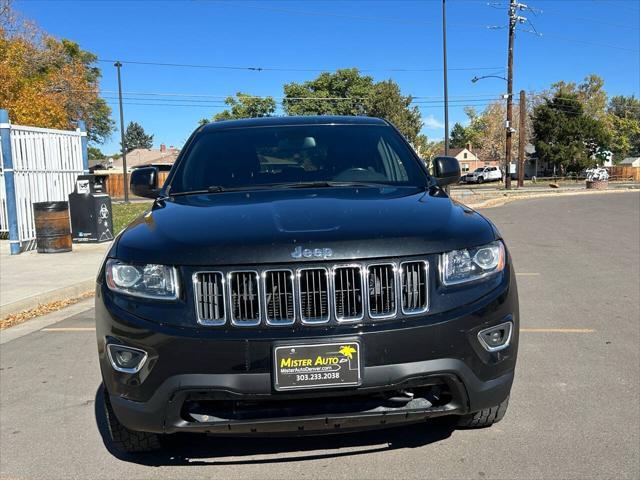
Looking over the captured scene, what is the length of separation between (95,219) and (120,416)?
9924 millimetres

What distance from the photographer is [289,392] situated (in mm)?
2430

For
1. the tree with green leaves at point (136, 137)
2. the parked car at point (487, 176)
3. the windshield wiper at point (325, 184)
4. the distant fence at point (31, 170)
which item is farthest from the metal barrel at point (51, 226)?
the tree with green leaves at point (136, 137)

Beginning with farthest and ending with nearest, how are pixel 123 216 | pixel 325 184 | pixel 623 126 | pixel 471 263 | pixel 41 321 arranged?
1. pixel 623 126
2. pixel 123 216
3. pixel 41 321
4. pixel 325 184
5. pixel 471 263

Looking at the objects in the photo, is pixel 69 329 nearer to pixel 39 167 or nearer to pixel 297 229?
pixel 297 229

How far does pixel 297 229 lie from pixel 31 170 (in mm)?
10639

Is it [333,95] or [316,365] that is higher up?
[333,95]

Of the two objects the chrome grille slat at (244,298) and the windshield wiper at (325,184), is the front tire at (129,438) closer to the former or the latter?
the chrome grille slat at (244,298)

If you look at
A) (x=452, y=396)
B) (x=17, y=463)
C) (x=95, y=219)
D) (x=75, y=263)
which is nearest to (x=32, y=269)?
(x=75, y=263)

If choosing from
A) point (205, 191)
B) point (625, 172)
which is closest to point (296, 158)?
point (205, 191)

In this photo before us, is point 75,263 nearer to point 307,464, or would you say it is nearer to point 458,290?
point 307,464

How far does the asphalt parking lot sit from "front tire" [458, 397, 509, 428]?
3.6 inches

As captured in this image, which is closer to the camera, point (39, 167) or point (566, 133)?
point (39, 167)

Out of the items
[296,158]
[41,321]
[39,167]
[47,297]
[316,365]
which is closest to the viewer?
[316,365]

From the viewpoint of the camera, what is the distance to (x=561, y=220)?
1670cm
